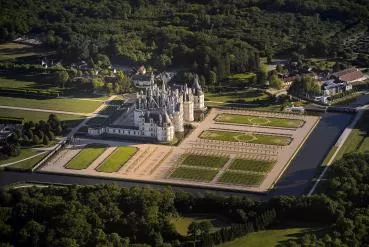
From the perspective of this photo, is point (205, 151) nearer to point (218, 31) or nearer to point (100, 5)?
point (218, 31)

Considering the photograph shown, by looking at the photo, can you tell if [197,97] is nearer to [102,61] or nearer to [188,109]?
[188,109]

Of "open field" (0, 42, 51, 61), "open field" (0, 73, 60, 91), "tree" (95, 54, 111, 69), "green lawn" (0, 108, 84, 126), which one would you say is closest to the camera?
"green lawn" (0, 108, 84, 126)

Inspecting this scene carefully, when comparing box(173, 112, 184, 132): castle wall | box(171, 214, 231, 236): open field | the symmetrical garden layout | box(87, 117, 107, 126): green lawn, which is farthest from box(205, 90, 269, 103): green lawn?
box(171, 214, 231, 236): open field

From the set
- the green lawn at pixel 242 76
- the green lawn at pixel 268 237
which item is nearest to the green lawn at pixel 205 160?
the green lawn at pixel 268 237

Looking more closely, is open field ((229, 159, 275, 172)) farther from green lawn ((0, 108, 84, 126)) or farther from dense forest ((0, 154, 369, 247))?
green lawn ((0, 108, 84, 126))

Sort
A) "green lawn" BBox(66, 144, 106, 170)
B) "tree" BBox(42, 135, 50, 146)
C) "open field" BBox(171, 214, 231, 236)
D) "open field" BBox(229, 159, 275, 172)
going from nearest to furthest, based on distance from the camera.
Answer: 1. "open field" BBox(171, 214, 231, 236)
2. "open field" BBox(229, 159, 275, 172)
3. "green lawn" BBox(66, 144, 106, 170)
4. "tree" BBox(42, 135, 50, 146)

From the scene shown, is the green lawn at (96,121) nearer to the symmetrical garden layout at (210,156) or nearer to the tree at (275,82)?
the symmetrical garden layout at (210,156)

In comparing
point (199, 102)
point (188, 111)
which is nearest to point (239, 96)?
point (199, 102)
